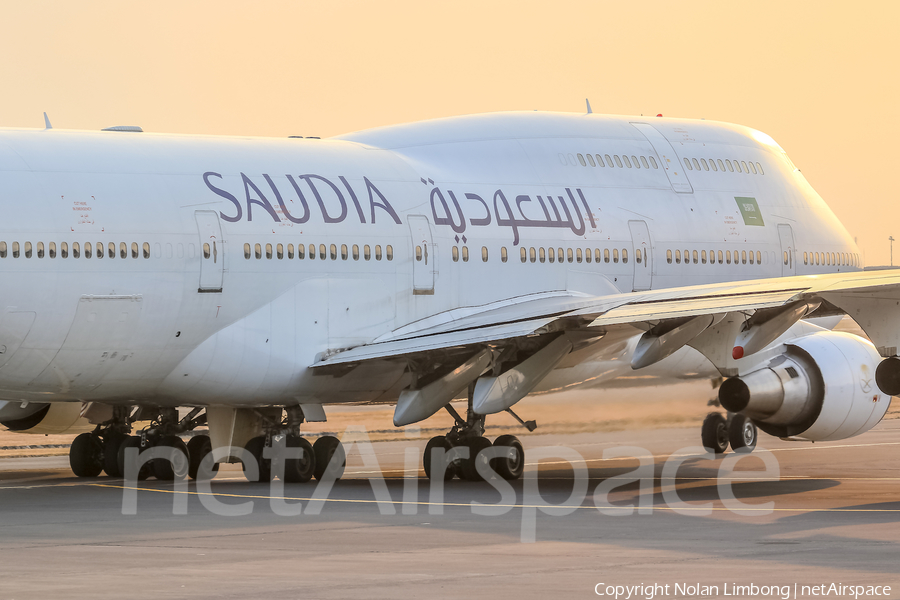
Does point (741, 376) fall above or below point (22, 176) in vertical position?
below

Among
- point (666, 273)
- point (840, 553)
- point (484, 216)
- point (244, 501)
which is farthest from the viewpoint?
point (666, 273)

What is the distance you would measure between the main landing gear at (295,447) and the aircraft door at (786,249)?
1019cm

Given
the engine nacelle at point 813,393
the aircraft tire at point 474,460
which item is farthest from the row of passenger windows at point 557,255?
the engine nacelle at point 813,393

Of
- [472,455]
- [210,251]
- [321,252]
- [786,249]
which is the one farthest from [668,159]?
[210,251]

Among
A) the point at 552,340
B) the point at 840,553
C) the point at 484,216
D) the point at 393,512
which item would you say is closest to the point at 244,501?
the point at 393,512

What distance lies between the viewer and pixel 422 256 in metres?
23.2

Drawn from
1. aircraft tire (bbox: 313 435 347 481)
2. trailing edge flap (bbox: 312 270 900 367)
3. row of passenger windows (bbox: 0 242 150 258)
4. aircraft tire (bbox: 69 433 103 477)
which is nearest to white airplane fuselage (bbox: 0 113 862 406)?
row of passenger windows (bbox: 0 242 150 258)

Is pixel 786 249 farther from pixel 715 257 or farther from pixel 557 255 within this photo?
pixel 557 255

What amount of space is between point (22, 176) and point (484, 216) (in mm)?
7996

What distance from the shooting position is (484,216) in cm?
2416

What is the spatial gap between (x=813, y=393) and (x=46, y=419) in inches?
528

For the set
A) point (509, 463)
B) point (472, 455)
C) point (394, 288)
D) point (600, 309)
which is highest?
point (394, 288)

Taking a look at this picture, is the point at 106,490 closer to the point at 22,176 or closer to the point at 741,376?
the point at 22,176

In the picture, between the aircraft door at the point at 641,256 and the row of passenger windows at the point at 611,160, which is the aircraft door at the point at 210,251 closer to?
the row of passenger windows at the point at 611,160
